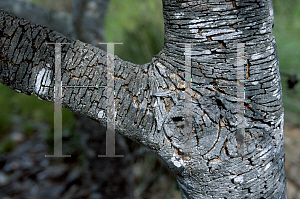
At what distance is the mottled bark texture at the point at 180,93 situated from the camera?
54 centimetres

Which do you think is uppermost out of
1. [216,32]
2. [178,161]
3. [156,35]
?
[156,35]

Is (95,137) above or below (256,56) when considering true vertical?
below

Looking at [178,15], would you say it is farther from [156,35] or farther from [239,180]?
[156,35]

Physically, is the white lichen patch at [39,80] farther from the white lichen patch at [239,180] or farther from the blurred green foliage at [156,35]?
the blurred green foliage at [156,35]

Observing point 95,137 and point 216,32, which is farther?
point 95,137

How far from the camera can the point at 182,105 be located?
0.56 metres

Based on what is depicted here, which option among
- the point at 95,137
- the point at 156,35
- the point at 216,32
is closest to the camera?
the point at 216,32

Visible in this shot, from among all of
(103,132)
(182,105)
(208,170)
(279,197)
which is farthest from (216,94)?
(103,132)

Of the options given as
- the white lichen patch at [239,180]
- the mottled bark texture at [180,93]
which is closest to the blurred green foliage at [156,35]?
the mottled bark texture at [180,93]

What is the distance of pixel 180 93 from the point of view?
56cm

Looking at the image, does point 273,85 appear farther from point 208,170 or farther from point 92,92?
point 92,92

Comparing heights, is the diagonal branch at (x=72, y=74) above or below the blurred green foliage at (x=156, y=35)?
below

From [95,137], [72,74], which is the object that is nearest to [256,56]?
[72,74]

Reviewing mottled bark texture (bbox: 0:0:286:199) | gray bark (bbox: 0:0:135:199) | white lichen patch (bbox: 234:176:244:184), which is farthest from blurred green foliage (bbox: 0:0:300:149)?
white lichen patch (bbox: 234:176:244:184)
